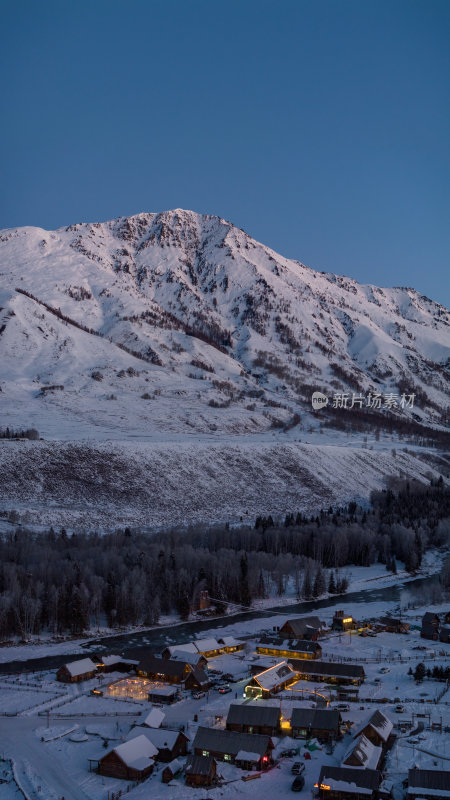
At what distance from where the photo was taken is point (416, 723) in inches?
1902

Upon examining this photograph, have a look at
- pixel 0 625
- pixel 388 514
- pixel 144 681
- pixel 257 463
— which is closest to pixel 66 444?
pixel 257 463

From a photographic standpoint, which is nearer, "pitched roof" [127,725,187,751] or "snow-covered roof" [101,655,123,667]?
"pitched roof" [127,725,187,751]

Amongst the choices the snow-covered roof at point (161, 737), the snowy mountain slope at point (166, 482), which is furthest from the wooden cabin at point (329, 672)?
the snowy mountain slope at point (166, 482)

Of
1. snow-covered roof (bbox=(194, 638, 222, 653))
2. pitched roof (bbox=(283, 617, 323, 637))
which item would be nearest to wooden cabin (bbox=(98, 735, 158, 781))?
snow-covered roof (bbox=(194, 638, 222, 653))

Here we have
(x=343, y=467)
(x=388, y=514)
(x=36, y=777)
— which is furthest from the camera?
(x=343, y=467)

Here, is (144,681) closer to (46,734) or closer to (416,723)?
(46,734)

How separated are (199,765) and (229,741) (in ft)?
11.7

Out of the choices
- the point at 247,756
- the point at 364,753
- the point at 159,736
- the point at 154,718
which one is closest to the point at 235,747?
the point at 247,756

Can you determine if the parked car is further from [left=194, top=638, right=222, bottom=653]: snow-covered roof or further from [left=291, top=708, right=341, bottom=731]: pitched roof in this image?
[left=194, top=638, right=222, bottom=653]: snow-covered roof

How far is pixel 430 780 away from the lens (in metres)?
38.3

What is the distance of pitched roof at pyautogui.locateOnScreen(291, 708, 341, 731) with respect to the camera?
152 feet

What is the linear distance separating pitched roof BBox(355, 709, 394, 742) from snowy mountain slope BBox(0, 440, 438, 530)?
79267mm

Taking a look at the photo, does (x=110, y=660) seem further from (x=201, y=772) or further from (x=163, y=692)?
(x=201, y=772)

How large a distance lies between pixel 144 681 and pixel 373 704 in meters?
19.8
